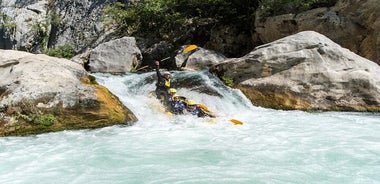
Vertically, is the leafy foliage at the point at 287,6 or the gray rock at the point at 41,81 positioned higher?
the leafy foliage at the point at 287,6

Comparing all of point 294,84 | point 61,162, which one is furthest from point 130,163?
point 294,84

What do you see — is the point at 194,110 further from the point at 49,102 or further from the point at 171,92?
the point at 49,102

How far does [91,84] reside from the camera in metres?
7.93

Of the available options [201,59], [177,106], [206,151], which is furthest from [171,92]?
[201,59]

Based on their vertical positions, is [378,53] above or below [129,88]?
above

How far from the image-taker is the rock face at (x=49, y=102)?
6.71 m

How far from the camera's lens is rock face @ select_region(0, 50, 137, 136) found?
6.71 m

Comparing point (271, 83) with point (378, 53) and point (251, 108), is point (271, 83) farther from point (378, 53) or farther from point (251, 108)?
point (378, 53)

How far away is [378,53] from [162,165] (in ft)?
26.6

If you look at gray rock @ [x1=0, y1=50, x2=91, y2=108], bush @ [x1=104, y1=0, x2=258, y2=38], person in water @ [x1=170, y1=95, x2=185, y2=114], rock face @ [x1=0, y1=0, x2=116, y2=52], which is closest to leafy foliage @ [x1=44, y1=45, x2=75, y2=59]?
rock face @ [x1=0, y1=0, x2=116, y2=52]

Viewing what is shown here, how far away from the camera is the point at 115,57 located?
1372cm

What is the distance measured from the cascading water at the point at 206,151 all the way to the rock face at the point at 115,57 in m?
5.29

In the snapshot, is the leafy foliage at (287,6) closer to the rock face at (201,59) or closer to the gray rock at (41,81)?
the rock face at (201,59)

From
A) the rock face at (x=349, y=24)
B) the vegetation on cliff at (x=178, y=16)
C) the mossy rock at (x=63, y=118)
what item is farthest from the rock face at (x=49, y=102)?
the vegetation on cliff at (x=178, y=16)
